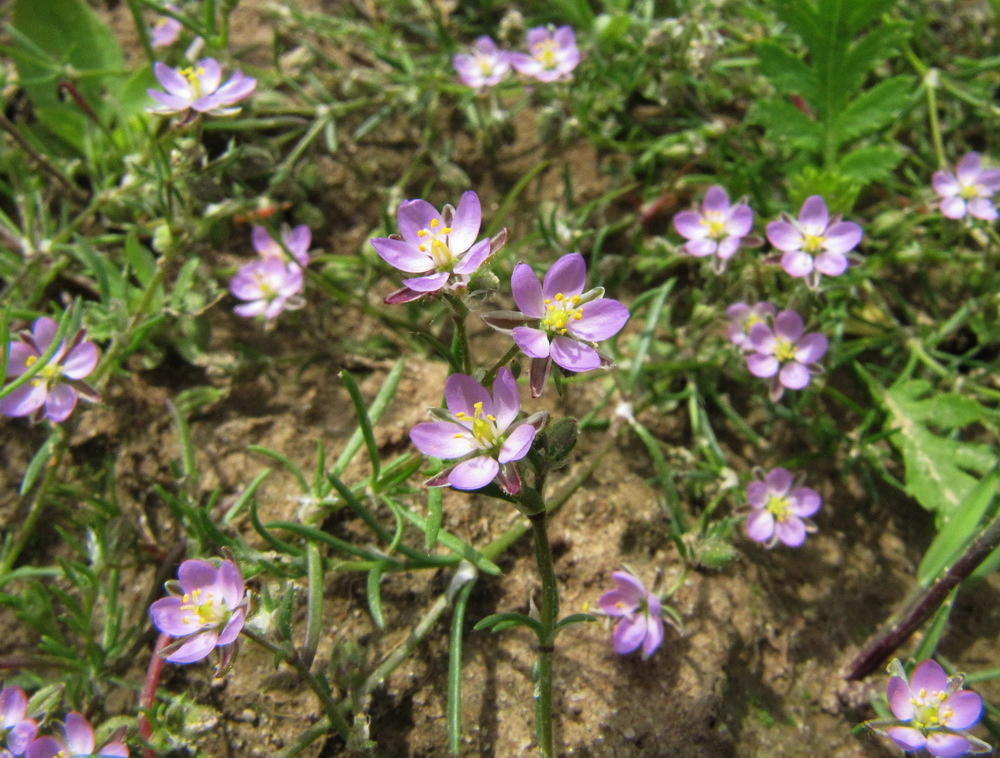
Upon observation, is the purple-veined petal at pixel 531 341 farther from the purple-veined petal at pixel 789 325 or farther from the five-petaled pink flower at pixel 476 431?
the purple-veined petal at pixel 789 325

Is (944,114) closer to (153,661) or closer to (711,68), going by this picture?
(711,68)

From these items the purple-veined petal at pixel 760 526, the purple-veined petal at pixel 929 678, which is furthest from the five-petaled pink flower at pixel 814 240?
the purple-veined petal at pixel 929 678

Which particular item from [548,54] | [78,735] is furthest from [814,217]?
[78,735]

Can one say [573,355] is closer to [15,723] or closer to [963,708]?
[963,708]

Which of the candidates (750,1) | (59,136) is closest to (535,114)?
(750,1)

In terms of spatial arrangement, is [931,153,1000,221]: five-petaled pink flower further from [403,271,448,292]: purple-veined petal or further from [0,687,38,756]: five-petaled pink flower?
[0,687,38,756]: five-petaled pink flower

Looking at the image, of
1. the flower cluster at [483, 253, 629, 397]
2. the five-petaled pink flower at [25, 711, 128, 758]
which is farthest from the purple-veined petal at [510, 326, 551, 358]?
the five-petaled pink flower at [25, 711, 128, 758]
